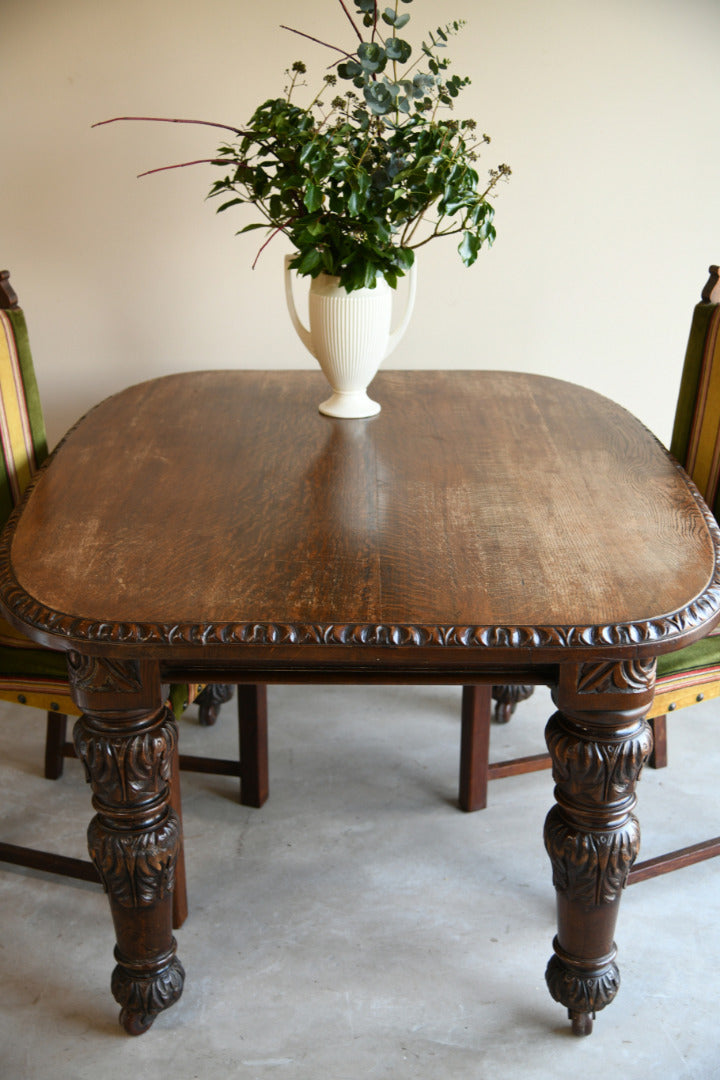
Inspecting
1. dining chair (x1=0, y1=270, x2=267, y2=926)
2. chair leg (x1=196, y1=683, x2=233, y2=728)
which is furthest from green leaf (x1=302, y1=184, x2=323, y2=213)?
chair leg (x1=196, y1=683, x2=233, y2=728)

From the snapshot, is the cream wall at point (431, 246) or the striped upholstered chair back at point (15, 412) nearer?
the striped upholstered chair back at point (15, 412)

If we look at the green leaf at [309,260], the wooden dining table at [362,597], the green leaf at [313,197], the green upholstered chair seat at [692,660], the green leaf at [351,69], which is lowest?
the green upholstered chair seat at [692,660]

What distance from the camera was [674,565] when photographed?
142 cm

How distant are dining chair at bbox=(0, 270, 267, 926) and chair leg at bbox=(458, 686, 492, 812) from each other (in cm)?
41

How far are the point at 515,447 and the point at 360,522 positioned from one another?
0.45m

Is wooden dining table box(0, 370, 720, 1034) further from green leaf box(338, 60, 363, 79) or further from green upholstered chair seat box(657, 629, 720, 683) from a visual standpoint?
green leaf box(338, 60, 363, 79)

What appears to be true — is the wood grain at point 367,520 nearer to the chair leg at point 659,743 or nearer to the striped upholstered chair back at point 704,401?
the striped upholstered chair back at point 704,401

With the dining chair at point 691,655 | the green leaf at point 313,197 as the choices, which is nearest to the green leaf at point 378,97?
the green leaf at point 313,197

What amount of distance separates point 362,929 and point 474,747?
0.42m

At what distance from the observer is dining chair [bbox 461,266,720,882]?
1.72 meters

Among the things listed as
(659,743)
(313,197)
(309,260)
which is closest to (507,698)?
(659,743)

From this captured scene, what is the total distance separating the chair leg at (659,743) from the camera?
2.17 m

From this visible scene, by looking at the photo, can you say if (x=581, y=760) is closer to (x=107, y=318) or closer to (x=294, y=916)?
(x=294, y=916)

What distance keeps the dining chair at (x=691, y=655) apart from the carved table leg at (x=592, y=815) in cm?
27
